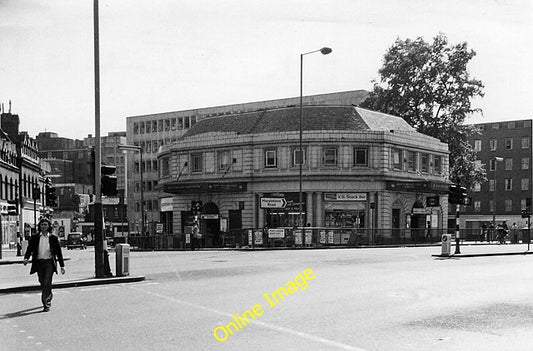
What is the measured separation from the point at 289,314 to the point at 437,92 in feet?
181

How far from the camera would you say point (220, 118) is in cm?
6219

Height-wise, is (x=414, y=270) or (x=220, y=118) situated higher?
(x=220, y=118)

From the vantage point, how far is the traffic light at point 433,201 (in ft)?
180

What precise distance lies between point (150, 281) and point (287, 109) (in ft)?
136

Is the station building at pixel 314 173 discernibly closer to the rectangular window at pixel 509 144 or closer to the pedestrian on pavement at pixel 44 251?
the pedestrian on pavement at pixel 44 251

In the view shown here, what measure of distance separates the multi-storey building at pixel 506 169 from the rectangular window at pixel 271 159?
159ft

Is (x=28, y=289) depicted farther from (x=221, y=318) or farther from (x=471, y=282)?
(x=471, y=282)

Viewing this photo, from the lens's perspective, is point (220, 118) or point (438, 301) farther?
point (220, 118)

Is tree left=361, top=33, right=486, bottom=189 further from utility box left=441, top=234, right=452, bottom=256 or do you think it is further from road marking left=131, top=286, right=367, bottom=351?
road marking left=131, top=286, right=367, bottom=351

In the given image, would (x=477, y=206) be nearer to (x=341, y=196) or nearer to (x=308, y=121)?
(x=308, y=121)

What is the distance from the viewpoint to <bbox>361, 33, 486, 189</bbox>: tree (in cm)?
6297

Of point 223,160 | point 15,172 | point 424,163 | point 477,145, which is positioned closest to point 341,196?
point 424,163

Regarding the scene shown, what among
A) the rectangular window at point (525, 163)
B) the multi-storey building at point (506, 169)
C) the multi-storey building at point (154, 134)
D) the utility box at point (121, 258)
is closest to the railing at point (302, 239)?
the utility box at point (121, 258)

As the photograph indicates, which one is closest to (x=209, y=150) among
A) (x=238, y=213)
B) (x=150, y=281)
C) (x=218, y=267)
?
(x=238, y=213)
